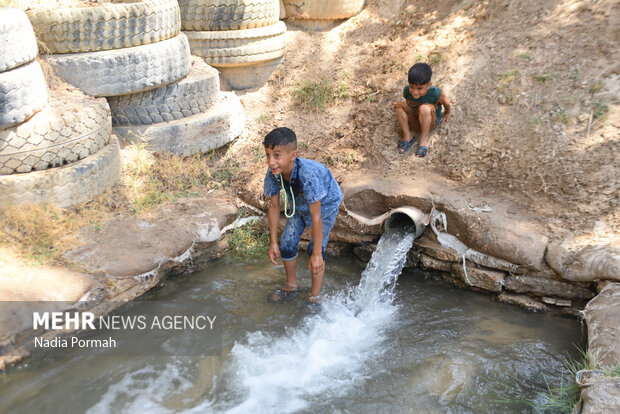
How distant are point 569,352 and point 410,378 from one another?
1.26 meters

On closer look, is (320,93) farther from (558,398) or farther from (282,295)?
(558,398)

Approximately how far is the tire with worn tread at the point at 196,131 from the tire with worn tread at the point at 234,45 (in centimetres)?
47

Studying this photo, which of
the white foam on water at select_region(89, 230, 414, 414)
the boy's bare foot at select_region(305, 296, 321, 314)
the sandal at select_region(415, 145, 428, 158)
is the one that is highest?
the sandal at select_region(415, 145, 428, 158)

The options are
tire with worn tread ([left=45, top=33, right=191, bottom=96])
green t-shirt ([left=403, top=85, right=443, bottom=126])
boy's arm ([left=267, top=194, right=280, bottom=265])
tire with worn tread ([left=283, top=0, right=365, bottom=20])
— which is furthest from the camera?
tire with worn tread ([left=283, top=0, right=365, bottom=20])

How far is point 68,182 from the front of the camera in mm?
4434

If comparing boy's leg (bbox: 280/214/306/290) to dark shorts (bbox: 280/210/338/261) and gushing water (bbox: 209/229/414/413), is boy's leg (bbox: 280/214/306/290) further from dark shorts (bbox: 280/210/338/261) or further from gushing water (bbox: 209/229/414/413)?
gushing water (bbox: 209/229/414/413)

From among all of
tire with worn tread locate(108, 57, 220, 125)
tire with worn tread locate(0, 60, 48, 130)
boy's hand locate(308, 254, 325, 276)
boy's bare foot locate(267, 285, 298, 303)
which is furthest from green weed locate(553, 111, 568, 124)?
tire with worn tread locate(0, 60, 48, 130)

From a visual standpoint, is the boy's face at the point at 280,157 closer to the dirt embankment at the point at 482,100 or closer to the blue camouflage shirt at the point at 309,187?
the blue camouflage shirt at the point at 309,187

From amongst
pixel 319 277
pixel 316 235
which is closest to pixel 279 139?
pixel 316 235

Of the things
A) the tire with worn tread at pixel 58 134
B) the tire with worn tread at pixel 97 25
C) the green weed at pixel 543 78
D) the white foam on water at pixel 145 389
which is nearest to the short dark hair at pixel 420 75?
the green weed at pixel 543 78

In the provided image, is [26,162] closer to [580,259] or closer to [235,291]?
[235,291]

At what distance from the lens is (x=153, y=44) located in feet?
16.5

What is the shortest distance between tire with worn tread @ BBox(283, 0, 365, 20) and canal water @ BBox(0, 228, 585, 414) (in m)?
3.82

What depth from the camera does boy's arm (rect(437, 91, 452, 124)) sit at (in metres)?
5.16
